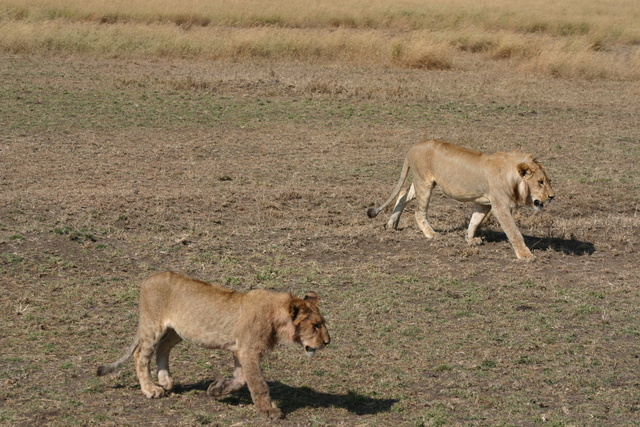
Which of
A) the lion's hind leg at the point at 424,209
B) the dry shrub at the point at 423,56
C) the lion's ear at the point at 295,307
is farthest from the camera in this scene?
the dry shrub at the point at 423,56

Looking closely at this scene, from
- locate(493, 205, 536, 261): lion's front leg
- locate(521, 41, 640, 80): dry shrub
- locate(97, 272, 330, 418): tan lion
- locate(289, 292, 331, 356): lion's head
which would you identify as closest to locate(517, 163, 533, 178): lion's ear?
locate(493, 205, 536, 261): lion's front leg

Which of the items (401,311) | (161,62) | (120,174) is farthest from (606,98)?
(401,311)

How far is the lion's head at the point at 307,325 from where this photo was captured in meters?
5.98

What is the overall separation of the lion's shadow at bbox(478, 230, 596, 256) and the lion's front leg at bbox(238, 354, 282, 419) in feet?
18.0

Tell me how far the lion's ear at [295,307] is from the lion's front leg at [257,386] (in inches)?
14.0

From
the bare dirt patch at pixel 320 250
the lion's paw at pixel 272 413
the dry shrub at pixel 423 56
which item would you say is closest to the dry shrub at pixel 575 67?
the dry shrub at pixel 423 56

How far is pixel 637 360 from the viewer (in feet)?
24.6

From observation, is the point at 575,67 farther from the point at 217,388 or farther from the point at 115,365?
the point at 115,365

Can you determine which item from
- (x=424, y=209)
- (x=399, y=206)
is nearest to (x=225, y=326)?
(x=424, y=209)

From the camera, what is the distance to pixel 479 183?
34.5 ft

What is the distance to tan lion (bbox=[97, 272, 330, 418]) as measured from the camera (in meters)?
6.00

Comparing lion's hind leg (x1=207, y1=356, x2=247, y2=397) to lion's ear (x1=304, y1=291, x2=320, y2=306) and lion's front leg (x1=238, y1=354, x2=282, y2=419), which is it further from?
lion's ear (x1=304, y1=291, x2=320, y2=306)

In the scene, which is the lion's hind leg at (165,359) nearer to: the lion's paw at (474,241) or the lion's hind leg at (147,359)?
the lion's hind leg at (147,359)

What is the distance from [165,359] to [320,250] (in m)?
3.89
